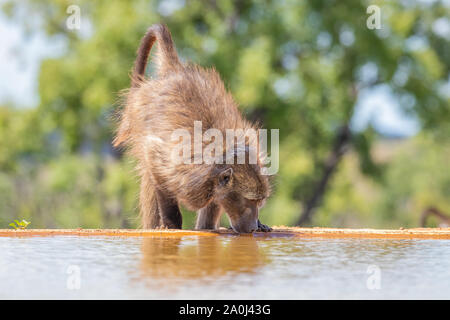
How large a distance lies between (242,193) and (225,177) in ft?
0.82

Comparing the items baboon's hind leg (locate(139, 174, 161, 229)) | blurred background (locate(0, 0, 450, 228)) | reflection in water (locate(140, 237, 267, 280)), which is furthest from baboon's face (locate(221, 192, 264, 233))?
blurred background (locate(0, 0, 450, 228))

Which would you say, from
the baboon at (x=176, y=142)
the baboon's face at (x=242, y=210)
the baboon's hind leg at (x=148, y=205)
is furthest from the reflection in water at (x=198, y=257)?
the baboon's hind leg at (x=148, y=205)

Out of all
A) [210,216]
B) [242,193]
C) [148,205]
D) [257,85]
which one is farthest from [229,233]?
[257,85]

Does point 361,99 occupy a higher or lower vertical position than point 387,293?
higher

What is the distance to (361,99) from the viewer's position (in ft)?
77.4

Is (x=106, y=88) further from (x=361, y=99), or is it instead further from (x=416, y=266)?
(x=416, y=266)

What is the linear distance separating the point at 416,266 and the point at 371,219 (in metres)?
53.1

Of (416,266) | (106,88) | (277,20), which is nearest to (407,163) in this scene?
(277,20)

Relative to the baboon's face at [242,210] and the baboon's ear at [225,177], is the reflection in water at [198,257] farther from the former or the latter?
the baboon's ear at [225,177]

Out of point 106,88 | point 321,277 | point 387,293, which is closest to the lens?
point 387,293

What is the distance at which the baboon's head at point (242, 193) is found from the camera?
6.61 m

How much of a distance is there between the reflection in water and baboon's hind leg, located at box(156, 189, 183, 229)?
1145mm

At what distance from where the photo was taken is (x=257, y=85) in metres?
18.5

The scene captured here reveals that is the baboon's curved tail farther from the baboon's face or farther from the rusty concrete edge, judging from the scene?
the rusty concrete edge
